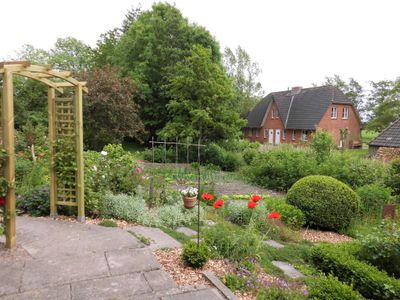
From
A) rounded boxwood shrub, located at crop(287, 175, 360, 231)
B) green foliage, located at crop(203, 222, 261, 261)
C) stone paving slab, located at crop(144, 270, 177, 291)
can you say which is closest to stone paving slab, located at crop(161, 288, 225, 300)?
stone paving slab, located at crop(144, 270, 177, 291)

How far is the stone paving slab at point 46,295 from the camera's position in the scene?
2711 mm

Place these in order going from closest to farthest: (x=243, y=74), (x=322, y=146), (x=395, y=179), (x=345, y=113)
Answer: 1. (x=395, y=179)
2. (x=322, y=146)
3. (x=345, y=113)
4. (x=243, y=74)

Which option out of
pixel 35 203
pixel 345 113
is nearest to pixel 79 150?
pixel 35 203

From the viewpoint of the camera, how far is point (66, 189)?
196 inches

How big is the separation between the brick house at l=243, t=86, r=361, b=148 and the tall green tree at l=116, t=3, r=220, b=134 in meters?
10.00

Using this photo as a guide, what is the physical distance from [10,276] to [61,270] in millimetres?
481

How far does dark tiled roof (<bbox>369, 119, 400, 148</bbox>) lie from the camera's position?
45.5 ft

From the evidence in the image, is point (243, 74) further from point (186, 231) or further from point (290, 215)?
point (186, 231)

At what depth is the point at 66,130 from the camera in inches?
196

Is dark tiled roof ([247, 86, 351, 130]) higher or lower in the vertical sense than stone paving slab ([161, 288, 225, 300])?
higher

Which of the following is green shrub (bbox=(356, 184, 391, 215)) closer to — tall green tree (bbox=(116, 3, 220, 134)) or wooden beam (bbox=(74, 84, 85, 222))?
wooden beam (bbox=(74, 84, 85, 222))

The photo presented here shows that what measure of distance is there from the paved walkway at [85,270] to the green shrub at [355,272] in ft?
5.39

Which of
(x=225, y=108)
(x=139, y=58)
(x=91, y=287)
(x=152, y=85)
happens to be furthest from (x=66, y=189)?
(x=139, y=58)

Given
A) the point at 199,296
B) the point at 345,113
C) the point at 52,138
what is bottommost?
the point at 199,296
